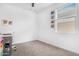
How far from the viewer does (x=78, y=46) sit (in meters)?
1.90

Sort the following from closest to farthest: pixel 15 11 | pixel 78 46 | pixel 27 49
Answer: pixel 15 11, pixel 27 49, pixel 78 46

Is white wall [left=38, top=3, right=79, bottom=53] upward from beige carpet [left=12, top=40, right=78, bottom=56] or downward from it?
upward

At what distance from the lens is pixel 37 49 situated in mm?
1642

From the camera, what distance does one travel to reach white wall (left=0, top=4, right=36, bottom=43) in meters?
1.47

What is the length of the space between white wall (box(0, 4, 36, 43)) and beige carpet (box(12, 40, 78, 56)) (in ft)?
0.35

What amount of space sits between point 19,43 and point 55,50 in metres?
0.69

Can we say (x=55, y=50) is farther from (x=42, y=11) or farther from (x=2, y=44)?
(x=2, y=44)

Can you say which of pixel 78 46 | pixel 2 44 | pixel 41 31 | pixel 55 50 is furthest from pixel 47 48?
pixel 2 44

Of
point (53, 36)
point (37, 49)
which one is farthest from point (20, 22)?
point (53, 36)

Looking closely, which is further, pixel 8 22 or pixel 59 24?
pixel 59 24

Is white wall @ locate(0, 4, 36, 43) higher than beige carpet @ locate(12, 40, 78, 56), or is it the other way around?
white wall @ locate(0, 4, 36, 43)

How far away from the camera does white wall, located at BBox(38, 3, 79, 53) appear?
5.81 feet

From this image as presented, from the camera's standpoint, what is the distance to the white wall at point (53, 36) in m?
1.77

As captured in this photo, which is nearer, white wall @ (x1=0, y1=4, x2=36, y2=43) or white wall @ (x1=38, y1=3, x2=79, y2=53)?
white wall @ (x1=0, y1=4, x2=36, y2=43)
